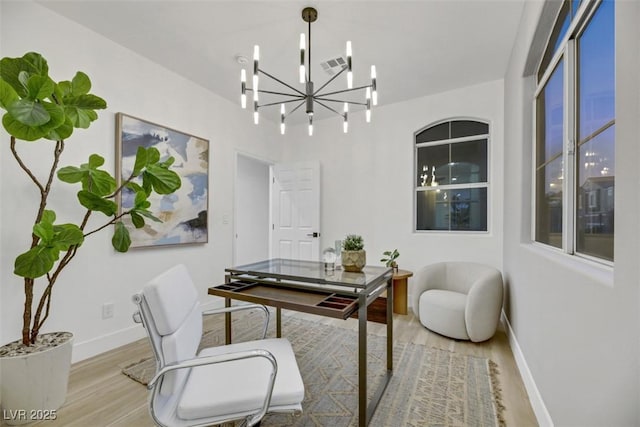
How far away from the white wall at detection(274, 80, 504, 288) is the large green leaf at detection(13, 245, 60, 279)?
135 inches

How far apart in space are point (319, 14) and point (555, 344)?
8.84ft

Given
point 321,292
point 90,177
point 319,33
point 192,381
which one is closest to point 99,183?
point 90,177

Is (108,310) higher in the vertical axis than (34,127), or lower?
lower

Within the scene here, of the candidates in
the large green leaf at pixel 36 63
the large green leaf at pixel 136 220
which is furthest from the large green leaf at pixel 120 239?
the large green leaf at pixel 36 63

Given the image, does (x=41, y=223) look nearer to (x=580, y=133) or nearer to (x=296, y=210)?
(x=580, y=133)

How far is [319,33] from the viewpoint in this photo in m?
2.50

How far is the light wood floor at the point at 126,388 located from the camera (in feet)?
5.63

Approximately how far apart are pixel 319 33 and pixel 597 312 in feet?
8.69

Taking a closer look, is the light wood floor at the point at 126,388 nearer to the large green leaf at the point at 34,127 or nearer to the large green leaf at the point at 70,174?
the large green leaf at the point at 70,174

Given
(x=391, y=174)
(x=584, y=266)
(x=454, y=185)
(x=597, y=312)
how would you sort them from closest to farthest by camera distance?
(x=597, y=312), (x=584, y=266), (x=454, y=185), (x=391, y=174)

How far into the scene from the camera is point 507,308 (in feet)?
9.91

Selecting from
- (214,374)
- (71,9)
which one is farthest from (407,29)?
(214,374)

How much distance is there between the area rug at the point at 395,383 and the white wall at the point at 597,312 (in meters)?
0.37

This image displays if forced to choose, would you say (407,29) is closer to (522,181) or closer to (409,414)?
(522,181)
